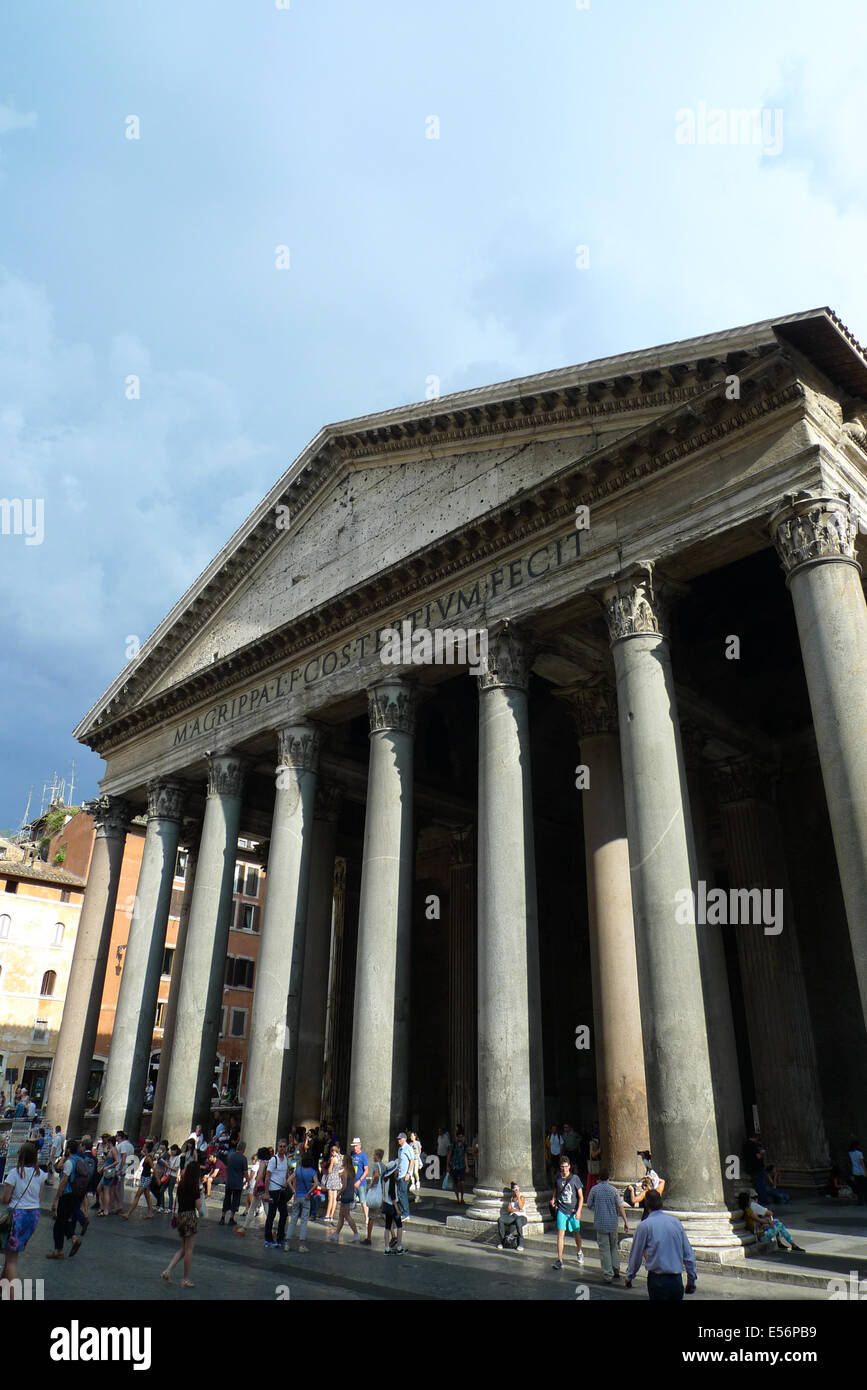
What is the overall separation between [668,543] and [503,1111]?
7.53 meters

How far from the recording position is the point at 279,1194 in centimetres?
1025

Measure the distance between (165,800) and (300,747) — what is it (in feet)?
17.2

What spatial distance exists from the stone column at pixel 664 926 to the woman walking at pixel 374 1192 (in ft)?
11.3

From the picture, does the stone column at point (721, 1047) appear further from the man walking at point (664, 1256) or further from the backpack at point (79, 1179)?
the backpack at point (79, 1179)

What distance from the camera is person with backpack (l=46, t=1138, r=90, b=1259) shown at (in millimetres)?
9078

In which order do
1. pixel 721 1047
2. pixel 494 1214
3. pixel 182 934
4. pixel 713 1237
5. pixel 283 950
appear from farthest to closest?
pixel 182 934 → pixel 283 950 → pixel 721 1047 → pixel 494 1214 → pixel 713 1237

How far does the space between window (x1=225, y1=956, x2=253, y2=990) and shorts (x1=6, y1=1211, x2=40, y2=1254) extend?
32956 mm

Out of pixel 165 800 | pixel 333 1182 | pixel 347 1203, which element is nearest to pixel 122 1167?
pixel 333 1182

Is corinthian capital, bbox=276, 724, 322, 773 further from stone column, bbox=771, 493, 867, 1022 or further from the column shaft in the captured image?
stone column, bbox=771, 493, 867, 1022

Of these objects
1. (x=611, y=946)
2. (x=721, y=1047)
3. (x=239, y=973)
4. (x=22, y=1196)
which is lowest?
(x=22, y=1196)

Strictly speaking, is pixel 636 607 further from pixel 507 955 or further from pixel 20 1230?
pixel 20 1230
